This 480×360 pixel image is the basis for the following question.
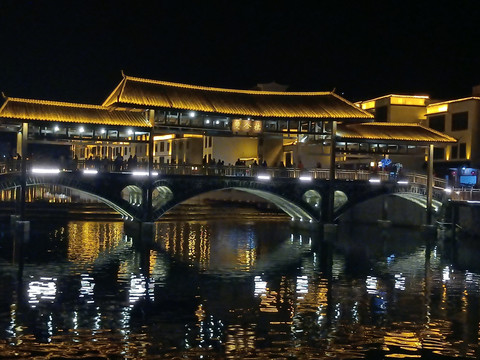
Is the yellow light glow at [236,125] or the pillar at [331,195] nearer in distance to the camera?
the yellow light glow at [236,125]

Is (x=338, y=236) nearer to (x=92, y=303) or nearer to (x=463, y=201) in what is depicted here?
(x=463, y=201)

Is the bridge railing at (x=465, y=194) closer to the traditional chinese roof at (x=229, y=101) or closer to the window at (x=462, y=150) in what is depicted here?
the traditional chinese roof at (x=229, y=101)

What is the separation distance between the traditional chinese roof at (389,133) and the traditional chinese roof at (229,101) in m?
2.35

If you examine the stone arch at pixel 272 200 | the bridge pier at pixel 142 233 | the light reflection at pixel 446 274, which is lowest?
the light reflection at pixel 446 274

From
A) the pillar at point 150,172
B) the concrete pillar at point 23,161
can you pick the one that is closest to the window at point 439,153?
the pillar at point 150,172

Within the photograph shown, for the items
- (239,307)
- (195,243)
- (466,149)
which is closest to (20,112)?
(195,243)

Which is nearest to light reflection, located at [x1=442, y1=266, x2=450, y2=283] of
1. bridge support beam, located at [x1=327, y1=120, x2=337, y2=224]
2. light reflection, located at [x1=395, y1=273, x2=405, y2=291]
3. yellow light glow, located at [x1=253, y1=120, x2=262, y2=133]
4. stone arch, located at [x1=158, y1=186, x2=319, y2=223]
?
light reflection, located at [x1=395, y1=273, x2=405, y2=291]

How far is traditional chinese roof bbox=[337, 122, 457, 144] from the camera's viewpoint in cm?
6369

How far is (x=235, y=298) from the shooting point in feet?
109

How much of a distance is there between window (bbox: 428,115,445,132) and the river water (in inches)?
912

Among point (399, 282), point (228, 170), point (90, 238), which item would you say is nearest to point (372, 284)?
point (399, 282)

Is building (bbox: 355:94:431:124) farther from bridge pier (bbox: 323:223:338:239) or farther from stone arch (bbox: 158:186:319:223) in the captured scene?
bridge pier (bbox: 323:223:338:239)

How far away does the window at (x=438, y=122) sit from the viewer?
7769 centimetres

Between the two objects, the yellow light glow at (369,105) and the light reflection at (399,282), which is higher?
the yellow light glow at (369,105)
